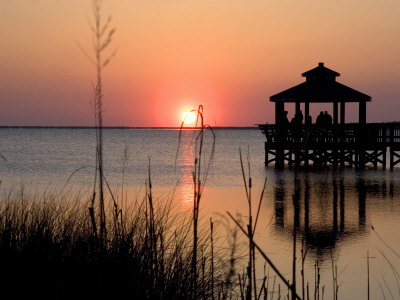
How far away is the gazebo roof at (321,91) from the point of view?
113 ft

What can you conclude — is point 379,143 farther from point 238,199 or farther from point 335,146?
point 238,199

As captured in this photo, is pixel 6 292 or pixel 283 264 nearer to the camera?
pixel 6 292

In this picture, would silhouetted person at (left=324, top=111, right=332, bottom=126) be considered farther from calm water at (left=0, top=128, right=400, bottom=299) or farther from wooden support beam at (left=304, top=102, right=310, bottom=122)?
calm water at (left=0, top=128, right=400, bottom=299)

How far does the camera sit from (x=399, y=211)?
20109 mm

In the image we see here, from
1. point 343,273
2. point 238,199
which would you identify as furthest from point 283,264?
point 238,199

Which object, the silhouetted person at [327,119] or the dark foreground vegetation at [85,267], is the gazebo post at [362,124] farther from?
the dark foreground vegetation at [85,267]

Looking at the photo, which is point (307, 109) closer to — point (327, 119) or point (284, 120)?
point (327, 119)

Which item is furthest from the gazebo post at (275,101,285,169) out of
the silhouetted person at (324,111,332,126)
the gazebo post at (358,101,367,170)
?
the gazebo post at (358,101,367,170)

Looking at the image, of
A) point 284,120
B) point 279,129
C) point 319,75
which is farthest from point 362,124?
point 279,129

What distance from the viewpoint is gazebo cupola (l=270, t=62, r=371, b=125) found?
113 ft

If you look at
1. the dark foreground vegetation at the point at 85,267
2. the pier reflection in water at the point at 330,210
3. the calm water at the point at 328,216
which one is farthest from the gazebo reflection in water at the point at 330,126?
the dark foreground vegetation at the point at 85,267

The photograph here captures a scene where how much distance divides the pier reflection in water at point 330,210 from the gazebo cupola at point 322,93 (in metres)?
3.57

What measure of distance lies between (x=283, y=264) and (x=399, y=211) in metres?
9.03

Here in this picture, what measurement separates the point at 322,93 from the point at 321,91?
7.4 inches
